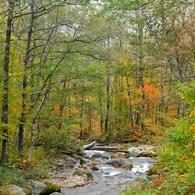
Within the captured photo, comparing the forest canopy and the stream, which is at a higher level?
the forest canopy

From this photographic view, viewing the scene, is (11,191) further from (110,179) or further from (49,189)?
(110,179)

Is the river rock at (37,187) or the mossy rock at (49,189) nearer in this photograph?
the river rock at (37,187)

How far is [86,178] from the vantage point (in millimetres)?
12500

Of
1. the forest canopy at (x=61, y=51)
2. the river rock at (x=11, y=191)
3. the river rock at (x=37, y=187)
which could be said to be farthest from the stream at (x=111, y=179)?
the river rock at (x=11, y=191)

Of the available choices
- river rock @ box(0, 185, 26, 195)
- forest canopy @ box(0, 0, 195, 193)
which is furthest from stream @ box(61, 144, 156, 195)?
river rock @ box(0, 185, 26, 195)

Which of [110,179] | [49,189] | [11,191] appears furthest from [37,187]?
[110,179]

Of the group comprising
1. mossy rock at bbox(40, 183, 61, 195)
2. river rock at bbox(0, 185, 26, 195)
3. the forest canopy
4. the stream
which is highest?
the forest canopy

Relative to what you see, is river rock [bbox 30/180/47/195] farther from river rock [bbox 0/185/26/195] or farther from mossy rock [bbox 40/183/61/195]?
river rock [bbox 0/185/26/195]

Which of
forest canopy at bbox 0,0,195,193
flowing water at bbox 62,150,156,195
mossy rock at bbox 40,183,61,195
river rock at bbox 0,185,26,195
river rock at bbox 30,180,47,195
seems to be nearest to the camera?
river rock at bbox 0,185,26,195

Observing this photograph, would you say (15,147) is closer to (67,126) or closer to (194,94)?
(67,126)

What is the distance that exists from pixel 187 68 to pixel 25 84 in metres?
9.94

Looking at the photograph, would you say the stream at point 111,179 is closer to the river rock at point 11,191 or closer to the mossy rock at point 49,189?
the mossy rock at point 49,189

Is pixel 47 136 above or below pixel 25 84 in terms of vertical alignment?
below

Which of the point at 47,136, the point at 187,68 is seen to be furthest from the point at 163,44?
the point at 47,136
